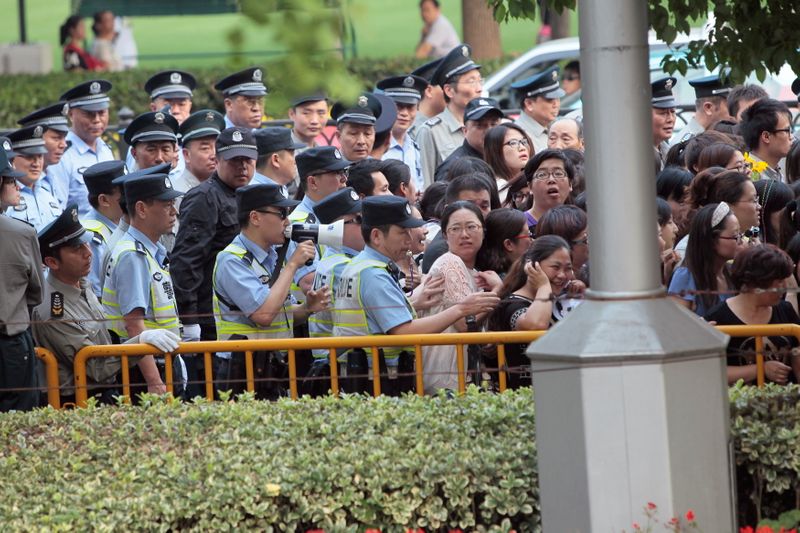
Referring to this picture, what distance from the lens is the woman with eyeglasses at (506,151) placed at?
9.71 m

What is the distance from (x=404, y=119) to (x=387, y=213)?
5126 mm

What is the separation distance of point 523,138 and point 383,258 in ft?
9.87

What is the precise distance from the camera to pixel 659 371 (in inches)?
161

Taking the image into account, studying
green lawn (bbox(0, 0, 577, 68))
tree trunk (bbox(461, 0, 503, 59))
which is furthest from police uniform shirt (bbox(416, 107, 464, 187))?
green lawn (bbox(0, 0, 577, 68))

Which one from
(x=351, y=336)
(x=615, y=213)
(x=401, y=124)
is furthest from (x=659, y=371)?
(x=401, y=124)

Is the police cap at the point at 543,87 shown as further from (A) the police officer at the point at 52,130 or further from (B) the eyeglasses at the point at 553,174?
(A) the police officer at the point at 52,130

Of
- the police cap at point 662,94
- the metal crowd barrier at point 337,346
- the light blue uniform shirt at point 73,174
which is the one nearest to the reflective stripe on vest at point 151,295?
the metal crowd barrier at point 337,346

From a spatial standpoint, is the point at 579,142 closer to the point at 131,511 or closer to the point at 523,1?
the point at 523,1

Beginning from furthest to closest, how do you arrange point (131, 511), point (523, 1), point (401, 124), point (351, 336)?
point (401, 124)
point (351, 336)
point (523, 1)
point (131, 511)

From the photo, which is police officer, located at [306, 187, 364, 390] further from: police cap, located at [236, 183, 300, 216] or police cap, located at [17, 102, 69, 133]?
police cap, located at [17, 102, 69, 133]

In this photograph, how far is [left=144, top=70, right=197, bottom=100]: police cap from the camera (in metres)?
12.3

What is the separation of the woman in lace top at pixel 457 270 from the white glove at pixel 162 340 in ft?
3.92

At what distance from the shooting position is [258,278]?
7.37m

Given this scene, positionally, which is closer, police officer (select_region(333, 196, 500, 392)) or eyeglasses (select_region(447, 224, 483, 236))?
police officer (select_region(333, 196, 500, 392))
